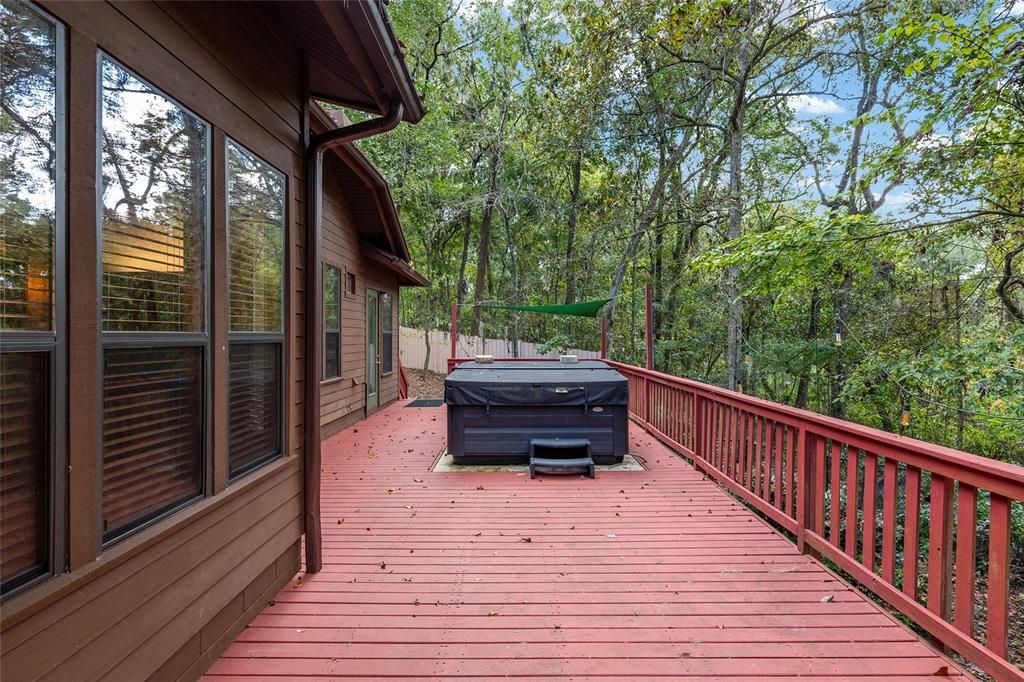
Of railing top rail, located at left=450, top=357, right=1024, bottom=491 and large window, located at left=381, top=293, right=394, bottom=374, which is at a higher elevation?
large window, located at left=381, top=293, right=394, bottom=374

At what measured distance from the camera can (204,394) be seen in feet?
6.41

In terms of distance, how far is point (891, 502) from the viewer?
2.32 m

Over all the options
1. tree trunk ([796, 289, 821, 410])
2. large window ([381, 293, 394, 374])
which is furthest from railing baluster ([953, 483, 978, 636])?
tree trunk ([796, 289, 821, 410])

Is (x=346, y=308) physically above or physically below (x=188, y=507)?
above

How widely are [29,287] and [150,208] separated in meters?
0.54

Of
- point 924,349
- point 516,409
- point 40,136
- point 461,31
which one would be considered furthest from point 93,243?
point 461,31

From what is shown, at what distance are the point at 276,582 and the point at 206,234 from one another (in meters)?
1.82

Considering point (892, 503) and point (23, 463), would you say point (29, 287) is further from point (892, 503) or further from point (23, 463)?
point (892, 503)

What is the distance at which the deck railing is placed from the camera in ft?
5.83

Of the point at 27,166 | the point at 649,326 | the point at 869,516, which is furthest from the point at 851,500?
the point at 649,326

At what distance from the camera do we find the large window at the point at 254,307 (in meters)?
2.17

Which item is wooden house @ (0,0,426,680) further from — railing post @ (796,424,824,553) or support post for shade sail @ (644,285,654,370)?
support post for shade sail @ (644,285,654,370)

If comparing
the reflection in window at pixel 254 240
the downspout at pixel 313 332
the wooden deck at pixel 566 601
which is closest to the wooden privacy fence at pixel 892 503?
the wooden deck at pixel 566 601

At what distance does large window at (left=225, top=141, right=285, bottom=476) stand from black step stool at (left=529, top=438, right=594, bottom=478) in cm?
265
